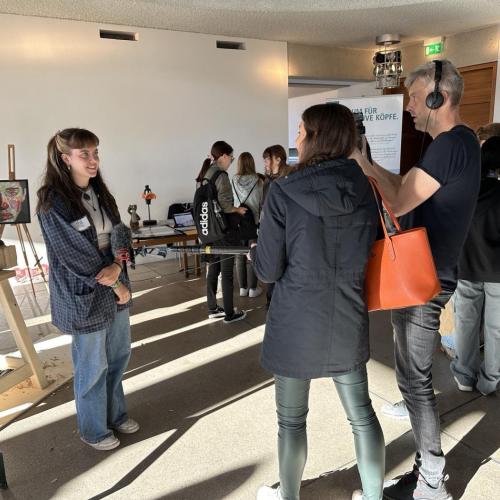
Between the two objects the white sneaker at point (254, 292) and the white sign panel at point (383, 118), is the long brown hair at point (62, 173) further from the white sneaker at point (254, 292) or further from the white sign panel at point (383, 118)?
the white sign panel at point (383, 118)

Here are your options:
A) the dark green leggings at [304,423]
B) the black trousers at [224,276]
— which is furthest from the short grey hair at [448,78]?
the black trousers at [224,276]

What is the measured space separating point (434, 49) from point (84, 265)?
22.8 feet

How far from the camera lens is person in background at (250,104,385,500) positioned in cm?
125

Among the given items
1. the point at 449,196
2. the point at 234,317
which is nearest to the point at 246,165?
the point at 234,317

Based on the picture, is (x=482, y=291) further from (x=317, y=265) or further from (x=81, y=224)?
(x=81, y=224)

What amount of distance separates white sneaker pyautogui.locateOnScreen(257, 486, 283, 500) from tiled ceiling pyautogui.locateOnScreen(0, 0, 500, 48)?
4.76m

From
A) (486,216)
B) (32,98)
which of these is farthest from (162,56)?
(486,216)

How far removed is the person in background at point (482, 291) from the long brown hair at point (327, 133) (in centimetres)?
138

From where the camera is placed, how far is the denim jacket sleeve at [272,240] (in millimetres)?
1278

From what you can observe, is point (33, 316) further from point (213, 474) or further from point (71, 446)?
point (213, 474)

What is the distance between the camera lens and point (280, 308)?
137 centimetres

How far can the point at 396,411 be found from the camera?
7.66 feet

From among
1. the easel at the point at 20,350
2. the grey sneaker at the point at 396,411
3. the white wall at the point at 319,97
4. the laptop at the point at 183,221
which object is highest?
the white wall at the point at 319,97

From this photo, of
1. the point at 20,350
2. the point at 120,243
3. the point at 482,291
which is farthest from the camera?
the point at 20,350
